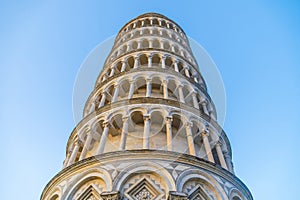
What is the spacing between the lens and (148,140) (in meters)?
13.8

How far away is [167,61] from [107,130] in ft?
26.8

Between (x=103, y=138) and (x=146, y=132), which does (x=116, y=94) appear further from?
(x=146, y=132)

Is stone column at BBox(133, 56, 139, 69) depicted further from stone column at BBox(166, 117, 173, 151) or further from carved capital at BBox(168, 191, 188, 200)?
carved capital at BBox(168, 191, 188, 200)

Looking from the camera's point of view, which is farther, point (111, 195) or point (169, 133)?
point (169, 133)

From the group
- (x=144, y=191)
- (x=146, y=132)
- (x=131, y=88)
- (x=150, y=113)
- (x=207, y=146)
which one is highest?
(x=131, y=88)

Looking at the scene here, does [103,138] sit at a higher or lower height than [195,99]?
lower

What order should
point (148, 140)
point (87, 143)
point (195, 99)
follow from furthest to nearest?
point (195, 99) → point (87, 143) → point (148, 140)

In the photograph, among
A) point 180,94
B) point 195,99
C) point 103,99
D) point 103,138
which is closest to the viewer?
point 103,138

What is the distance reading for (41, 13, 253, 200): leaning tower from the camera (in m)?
12.1

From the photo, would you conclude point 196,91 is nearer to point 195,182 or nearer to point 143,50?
point 143,50

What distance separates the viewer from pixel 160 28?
88.4 feet

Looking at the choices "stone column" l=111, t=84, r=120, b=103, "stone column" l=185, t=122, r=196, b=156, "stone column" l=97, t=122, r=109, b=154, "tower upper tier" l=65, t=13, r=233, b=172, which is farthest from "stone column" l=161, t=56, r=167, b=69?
"stone column" l=97, t=122, r=109, b=154

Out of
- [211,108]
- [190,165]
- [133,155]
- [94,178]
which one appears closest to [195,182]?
[190,165]

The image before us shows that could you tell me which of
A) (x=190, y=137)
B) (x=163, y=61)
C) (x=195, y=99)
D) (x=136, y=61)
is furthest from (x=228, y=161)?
(x=136, y=61)
